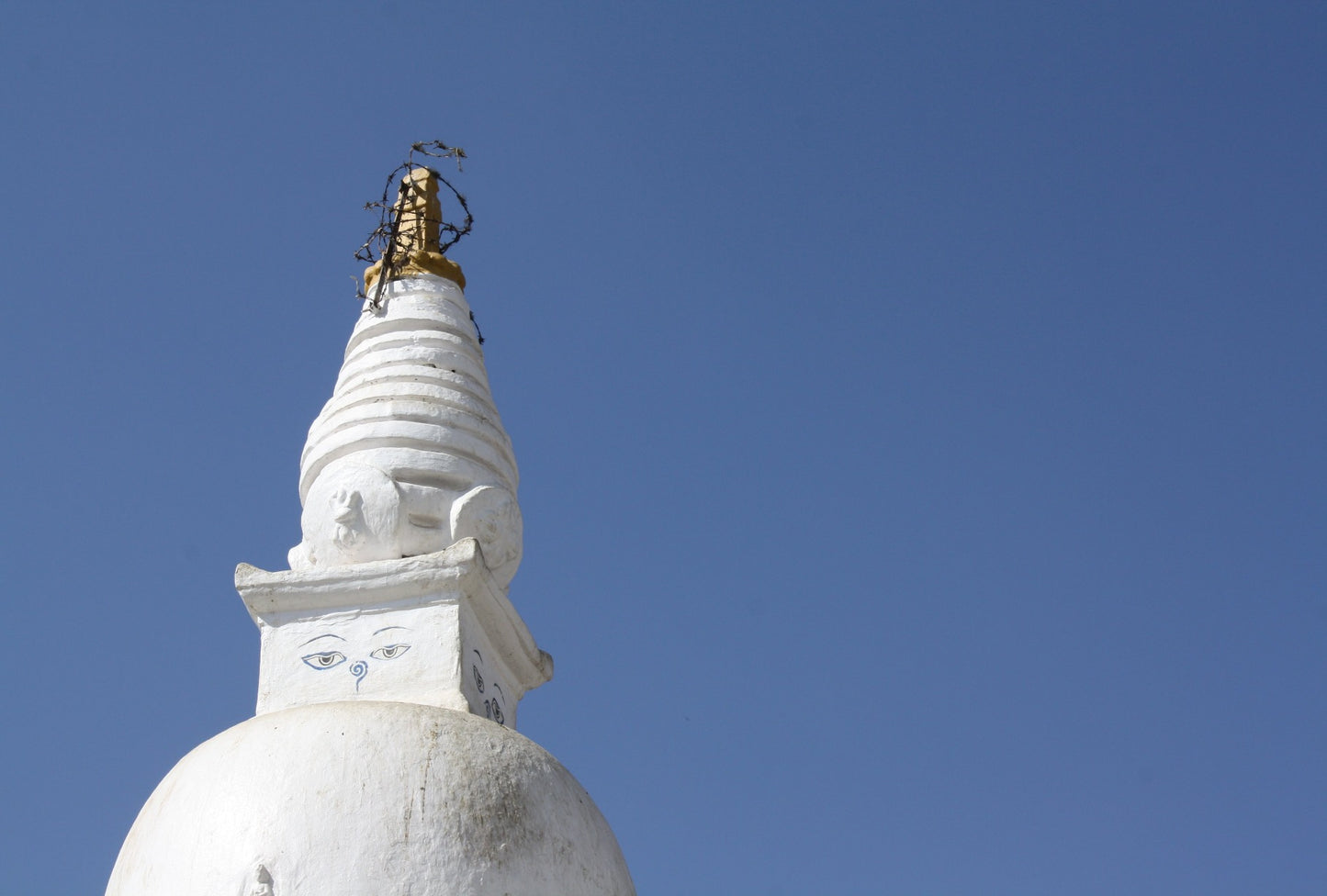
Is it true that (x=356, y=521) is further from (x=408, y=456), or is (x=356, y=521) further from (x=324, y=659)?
(x=324, y=659)

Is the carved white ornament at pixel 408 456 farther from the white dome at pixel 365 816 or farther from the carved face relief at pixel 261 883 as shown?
the carved face relief at pixel 261 883

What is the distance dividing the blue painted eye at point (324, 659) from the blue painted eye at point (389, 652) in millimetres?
187

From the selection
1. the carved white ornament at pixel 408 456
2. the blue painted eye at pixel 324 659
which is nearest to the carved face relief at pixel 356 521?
the carved white ornament at pixel 408 456

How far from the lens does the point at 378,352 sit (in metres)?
9.70

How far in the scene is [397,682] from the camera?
809cm

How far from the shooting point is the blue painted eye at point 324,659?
826cm

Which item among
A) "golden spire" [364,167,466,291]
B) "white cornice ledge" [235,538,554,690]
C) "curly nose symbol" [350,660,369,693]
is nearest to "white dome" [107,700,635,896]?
"curly nose symbol" [350,660,369,693]

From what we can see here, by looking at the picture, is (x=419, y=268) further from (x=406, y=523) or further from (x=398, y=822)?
(x=398, y=822)

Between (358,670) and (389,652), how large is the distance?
184 mm

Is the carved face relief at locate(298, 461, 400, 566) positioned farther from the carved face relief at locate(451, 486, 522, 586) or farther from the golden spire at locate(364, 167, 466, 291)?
the golden spire at locate(364, 167, 466, 291)

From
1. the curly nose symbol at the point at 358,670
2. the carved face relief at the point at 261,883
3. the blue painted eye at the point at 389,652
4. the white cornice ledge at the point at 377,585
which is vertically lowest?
the carved face relief at the point at 261,883

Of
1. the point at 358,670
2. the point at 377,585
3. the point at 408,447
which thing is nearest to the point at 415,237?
the point at 408,447

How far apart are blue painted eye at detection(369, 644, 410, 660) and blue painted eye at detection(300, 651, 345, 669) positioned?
187 millimetres

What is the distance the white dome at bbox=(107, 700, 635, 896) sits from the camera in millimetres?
6742
